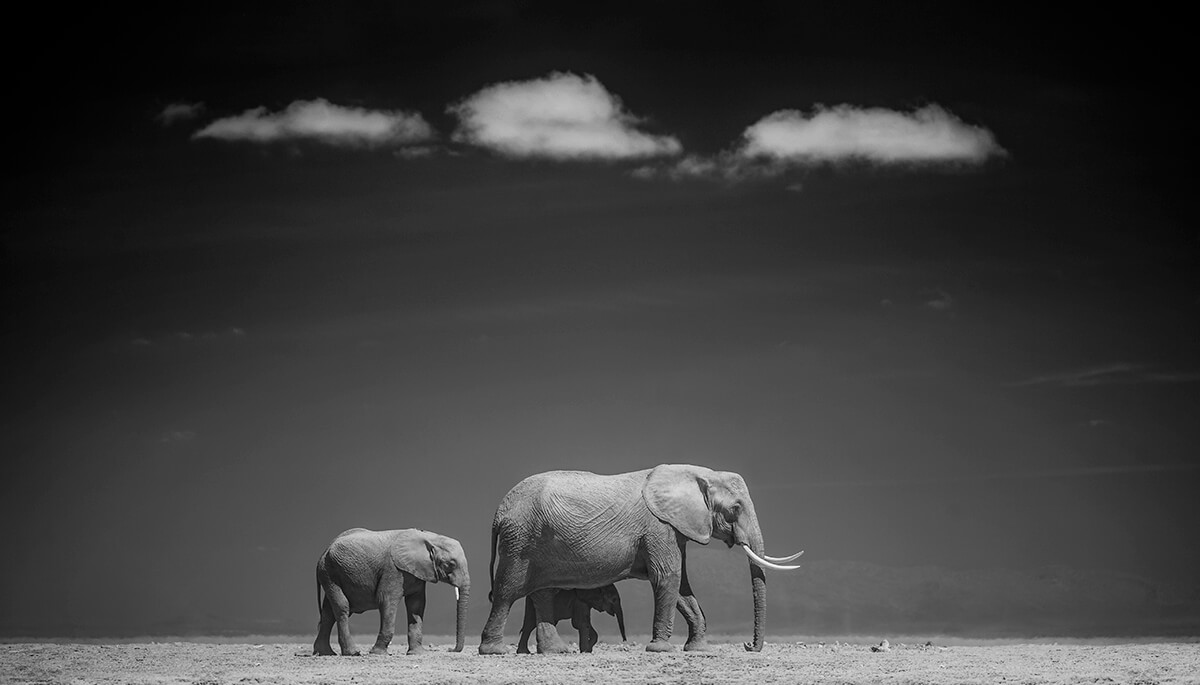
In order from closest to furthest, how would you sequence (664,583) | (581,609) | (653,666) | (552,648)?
(653,666) < (664,583) < (552,648) < (581,609)

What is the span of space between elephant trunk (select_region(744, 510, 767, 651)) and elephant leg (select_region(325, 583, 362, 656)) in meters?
8.30

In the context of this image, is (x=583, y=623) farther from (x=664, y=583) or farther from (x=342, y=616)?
(x=342, y=616)

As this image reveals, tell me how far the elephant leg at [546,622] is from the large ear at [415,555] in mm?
2401

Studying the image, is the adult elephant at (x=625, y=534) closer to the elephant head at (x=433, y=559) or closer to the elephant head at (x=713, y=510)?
the elephant head at (x=713, y=510)

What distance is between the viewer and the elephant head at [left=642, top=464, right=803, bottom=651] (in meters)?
32.0

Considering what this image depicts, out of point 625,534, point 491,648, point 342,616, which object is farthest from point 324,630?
point 625,534

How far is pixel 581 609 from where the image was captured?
34188 millimetres

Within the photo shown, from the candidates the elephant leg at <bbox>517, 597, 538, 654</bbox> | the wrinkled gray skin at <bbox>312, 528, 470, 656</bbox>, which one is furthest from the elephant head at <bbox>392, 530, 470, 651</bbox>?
the elephant leg at <bbox>517, 597, 538, 654</bbox>

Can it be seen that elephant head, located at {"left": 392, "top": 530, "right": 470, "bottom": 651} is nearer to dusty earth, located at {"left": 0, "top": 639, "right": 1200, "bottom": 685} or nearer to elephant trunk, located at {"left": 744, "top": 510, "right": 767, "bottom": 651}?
dusty earth, located at {"left": 0, "top": 639, "right": 1200, "bottom": 685}

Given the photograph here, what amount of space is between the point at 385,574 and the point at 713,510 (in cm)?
708

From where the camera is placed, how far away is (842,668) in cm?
2870

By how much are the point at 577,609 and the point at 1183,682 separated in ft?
41.2

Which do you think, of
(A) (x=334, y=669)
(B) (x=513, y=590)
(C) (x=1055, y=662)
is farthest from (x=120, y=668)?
(C) (x=1055, y=662)

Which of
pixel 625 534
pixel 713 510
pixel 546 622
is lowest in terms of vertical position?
pixel 546 622
